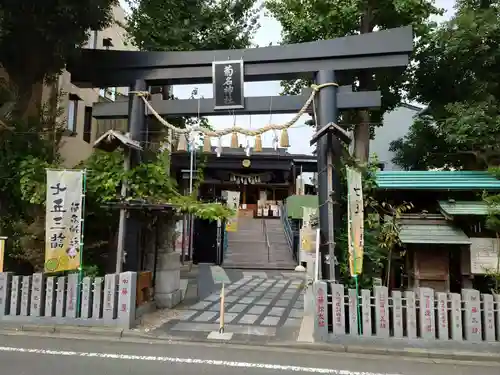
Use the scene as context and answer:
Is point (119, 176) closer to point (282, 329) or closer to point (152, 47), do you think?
point (282, 329)

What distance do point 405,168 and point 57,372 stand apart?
17.2 metres

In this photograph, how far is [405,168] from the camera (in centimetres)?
1898

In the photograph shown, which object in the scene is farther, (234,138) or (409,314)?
(234,138)

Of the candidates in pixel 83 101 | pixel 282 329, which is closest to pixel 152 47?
pixel 83 101

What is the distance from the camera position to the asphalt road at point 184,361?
623 centimetres

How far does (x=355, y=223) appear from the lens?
27.9ft

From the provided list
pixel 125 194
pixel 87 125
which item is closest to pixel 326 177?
pixel 125 194

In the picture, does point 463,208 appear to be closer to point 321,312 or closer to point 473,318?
point 473,318

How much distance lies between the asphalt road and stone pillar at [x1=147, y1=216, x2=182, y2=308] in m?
3.20

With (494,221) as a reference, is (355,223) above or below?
Result: below

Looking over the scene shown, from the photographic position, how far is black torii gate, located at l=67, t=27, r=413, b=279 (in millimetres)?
9539

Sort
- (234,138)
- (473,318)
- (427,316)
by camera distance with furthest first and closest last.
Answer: (234,138), (427,316), (473,318)

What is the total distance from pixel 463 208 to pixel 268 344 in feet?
21.3

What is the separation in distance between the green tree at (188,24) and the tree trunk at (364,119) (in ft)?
15.5
